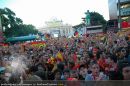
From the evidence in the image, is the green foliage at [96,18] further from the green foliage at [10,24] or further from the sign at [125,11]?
the sign at [125,11]

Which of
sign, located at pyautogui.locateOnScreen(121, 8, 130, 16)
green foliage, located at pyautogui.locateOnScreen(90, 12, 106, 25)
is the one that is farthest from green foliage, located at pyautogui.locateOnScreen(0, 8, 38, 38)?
sign, located at pyautogui.locateOnScreen(121, 8, 130, 16)

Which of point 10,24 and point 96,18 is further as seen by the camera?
point 96,18

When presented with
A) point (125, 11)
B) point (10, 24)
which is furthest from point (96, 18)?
point (125, 11)

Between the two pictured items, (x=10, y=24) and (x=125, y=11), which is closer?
(x=125, y=11)

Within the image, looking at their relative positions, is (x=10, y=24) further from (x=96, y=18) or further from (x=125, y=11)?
(x=125, y=11)

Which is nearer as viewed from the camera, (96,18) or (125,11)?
(125,11)

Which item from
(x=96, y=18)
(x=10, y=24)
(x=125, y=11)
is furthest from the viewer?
(x=96, y=18)

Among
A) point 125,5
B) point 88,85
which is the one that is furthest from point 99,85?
point 125,5

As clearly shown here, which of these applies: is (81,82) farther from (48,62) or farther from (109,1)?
Answer: (109,1)

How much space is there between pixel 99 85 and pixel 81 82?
392mm

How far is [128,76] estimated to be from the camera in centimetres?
679

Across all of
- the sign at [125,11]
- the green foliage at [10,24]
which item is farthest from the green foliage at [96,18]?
the sign at [125,11]

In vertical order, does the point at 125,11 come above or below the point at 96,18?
above

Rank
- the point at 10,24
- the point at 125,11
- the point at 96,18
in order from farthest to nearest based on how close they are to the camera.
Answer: the point at 96,18
the point at 10,24
the point at 125,11
